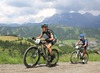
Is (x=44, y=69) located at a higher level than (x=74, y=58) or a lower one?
higher

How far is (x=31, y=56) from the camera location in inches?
580

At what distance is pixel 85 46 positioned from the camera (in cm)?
2098

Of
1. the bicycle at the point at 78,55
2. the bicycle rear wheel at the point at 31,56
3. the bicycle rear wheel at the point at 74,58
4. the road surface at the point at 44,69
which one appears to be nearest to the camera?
the road surface at the point at 44,69

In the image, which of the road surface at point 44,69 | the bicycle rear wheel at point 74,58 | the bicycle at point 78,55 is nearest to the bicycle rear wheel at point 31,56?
the road surface at point 44,69

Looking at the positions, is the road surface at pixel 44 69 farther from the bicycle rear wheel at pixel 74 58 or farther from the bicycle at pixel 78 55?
the bicycle at pixel 78 55

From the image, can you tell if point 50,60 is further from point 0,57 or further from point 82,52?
point 82,52

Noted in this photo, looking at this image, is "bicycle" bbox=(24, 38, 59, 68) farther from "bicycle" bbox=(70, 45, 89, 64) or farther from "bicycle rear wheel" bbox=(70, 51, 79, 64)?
"bicycle" bbox=(70, 45, 89, 64)

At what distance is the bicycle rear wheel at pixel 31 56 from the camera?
14.4m

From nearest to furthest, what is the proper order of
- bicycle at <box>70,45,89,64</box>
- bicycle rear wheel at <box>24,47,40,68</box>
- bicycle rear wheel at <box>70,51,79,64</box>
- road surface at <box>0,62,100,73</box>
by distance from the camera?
road surface at <box>0,62,100,73</box>, bicycle rear wheel at <box>24,47,40,68</box>, bicycle rear wheel at <box>70,51,79,64</box>, bicycle at <box>70,45,89,64</box>

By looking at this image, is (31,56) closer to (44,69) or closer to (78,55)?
(44,69)

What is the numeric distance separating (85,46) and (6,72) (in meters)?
10.5

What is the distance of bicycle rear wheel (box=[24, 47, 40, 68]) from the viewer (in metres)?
14.4

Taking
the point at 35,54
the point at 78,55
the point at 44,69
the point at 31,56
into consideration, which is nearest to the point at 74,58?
the point at 78,55

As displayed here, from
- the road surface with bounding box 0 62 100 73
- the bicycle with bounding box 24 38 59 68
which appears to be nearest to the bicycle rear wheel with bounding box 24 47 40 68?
the bicycle with bounding box 24 38 59 68
